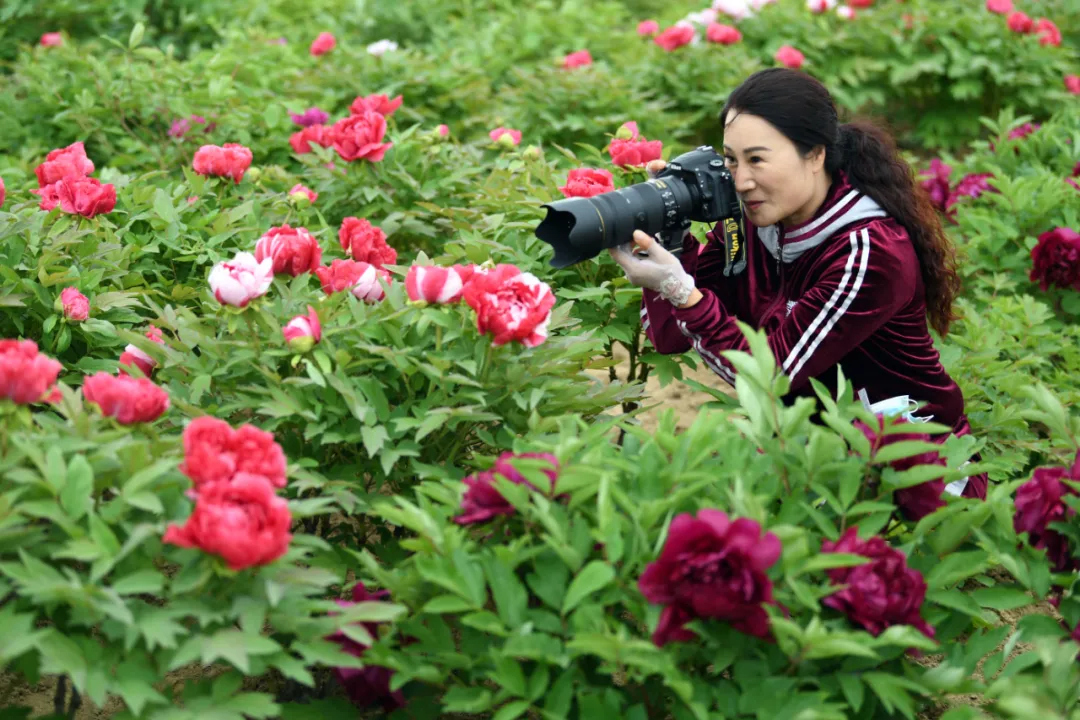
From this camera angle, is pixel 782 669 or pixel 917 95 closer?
pixel 782 669

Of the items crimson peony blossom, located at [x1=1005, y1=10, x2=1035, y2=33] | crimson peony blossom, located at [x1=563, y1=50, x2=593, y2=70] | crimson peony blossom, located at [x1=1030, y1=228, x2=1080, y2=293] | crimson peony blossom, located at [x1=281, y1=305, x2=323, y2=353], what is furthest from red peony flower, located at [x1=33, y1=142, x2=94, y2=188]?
crimson peony blossom, located at [x1=1005, y1=10, x2=1035, y2=33]

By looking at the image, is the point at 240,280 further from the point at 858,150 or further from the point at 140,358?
the point at 858,150

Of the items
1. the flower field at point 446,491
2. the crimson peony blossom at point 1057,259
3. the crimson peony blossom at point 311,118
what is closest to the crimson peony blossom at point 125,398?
the flower field at point 446,491

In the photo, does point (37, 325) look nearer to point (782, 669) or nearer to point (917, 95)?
point (782, 669)

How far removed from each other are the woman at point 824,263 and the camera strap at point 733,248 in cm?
5

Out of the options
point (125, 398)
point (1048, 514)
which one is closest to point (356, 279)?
point (125, 398)

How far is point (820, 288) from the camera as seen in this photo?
8.14 ft

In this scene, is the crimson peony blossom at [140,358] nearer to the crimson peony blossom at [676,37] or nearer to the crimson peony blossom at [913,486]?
the crimson peony blossom at [913,486]

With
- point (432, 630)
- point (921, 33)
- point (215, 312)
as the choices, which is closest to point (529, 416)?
point (432, 630)

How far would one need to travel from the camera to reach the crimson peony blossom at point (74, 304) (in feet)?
7.90

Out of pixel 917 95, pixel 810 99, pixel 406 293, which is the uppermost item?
pixel 810 99

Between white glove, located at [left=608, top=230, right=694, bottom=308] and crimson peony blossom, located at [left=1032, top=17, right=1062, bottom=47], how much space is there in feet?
11.9

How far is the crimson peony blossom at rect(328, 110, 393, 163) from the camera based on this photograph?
3031 millimetres

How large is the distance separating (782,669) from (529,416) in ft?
2.17
